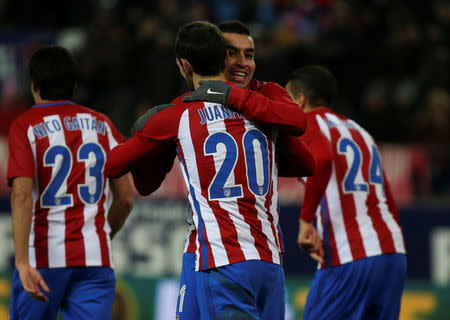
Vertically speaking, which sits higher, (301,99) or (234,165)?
(301,99)

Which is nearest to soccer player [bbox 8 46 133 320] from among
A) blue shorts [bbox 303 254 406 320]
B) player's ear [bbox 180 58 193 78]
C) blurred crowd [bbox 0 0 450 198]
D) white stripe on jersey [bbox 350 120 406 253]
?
player's ear [bbox 180 58 193 78]

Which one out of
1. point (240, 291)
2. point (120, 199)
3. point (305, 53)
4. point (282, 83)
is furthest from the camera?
point (305, 53)

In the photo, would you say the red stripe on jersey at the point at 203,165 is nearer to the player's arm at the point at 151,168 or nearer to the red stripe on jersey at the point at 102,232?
the player's arm at the point at 151,168

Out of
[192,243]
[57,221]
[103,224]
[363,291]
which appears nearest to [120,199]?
[103,224]

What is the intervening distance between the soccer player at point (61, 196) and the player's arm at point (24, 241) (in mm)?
97

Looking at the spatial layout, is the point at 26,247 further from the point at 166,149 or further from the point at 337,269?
the point at 337,269

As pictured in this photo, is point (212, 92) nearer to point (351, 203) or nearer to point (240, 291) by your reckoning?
point (240, 291)

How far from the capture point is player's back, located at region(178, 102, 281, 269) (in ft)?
12.2

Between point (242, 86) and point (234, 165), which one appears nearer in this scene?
point (234, 165)

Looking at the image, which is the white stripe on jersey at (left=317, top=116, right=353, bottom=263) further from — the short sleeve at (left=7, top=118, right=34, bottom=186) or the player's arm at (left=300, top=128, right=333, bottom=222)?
the short sleeve at (left=7, top=118, right=34, bottom=186)

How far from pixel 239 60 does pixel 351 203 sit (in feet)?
5.16

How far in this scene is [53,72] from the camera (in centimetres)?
480

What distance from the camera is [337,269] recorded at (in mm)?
5375

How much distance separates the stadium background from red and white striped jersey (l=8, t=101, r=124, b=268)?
379 cm
